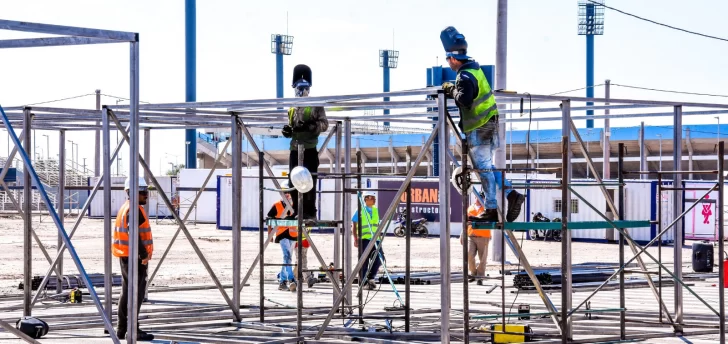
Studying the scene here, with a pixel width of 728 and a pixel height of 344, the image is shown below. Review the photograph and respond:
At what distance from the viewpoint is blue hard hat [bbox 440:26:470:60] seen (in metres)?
10.9

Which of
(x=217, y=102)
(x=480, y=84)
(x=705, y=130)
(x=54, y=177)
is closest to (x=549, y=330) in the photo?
(x=480, y=84)

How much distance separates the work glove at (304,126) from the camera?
44.7 ft

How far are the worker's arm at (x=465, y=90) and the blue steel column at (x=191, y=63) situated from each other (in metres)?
51.7

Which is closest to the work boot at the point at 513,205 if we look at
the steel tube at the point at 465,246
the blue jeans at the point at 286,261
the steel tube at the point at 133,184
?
the steel tube at the point at 465,246

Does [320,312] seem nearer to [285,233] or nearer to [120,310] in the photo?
[285,233]

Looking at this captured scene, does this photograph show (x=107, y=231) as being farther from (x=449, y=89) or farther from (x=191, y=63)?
(x=191, y=63)

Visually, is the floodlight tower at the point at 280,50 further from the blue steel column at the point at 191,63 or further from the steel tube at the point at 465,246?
the steel tube at the point at 465,246

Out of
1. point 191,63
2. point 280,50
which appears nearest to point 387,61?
point 280,50

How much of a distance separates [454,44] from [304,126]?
3.38 m

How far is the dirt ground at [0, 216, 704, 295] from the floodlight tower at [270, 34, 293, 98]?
4077 centimetres

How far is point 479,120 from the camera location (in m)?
10.9

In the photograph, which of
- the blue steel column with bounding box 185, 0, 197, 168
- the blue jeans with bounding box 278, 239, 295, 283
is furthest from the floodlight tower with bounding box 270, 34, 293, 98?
the blue jeans with bounding box 278, 239, 295, 283

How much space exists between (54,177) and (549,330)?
53263mm

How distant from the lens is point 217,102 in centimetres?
1262
